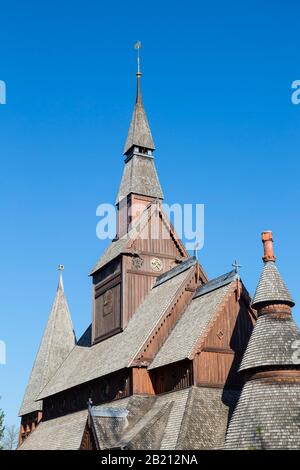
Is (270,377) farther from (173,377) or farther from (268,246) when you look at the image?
(173,377)

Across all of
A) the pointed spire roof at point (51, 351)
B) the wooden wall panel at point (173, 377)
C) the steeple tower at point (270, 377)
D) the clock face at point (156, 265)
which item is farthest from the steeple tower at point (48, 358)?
the steeple tower at point (270, 377)

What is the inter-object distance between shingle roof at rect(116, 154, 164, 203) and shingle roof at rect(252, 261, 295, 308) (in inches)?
729

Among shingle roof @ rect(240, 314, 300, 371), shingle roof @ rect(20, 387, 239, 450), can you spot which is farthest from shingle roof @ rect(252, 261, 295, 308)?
shingle roof @ rect(20, 387, 239, 450)

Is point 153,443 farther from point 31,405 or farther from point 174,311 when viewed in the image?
point 31,405

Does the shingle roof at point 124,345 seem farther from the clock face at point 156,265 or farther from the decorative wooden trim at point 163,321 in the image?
the clock face at point 156,265

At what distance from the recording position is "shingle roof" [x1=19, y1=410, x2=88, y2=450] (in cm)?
3866

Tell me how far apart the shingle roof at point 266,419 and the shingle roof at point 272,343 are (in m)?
0.89

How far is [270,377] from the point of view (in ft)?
94.7

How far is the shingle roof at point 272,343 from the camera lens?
2892 centimetres

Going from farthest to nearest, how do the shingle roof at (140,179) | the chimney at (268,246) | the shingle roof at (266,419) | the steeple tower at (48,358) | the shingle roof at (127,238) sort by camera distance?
the steeple tower at (48,358)
the shingle roof at (140,179)
the shingle roof at (127,238)
the chimney at (268,246)
the shingle roof at (266,419)

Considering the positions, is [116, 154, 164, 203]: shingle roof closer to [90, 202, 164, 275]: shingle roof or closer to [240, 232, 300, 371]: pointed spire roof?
[90, 202, 164, 275]: shingle roof

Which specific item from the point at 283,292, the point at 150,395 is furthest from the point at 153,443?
the point at 283,292

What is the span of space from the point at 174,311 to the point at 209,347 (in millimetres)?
4844

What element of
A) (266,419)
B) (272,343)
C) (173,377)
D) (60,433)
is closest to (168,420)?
(173,377)
